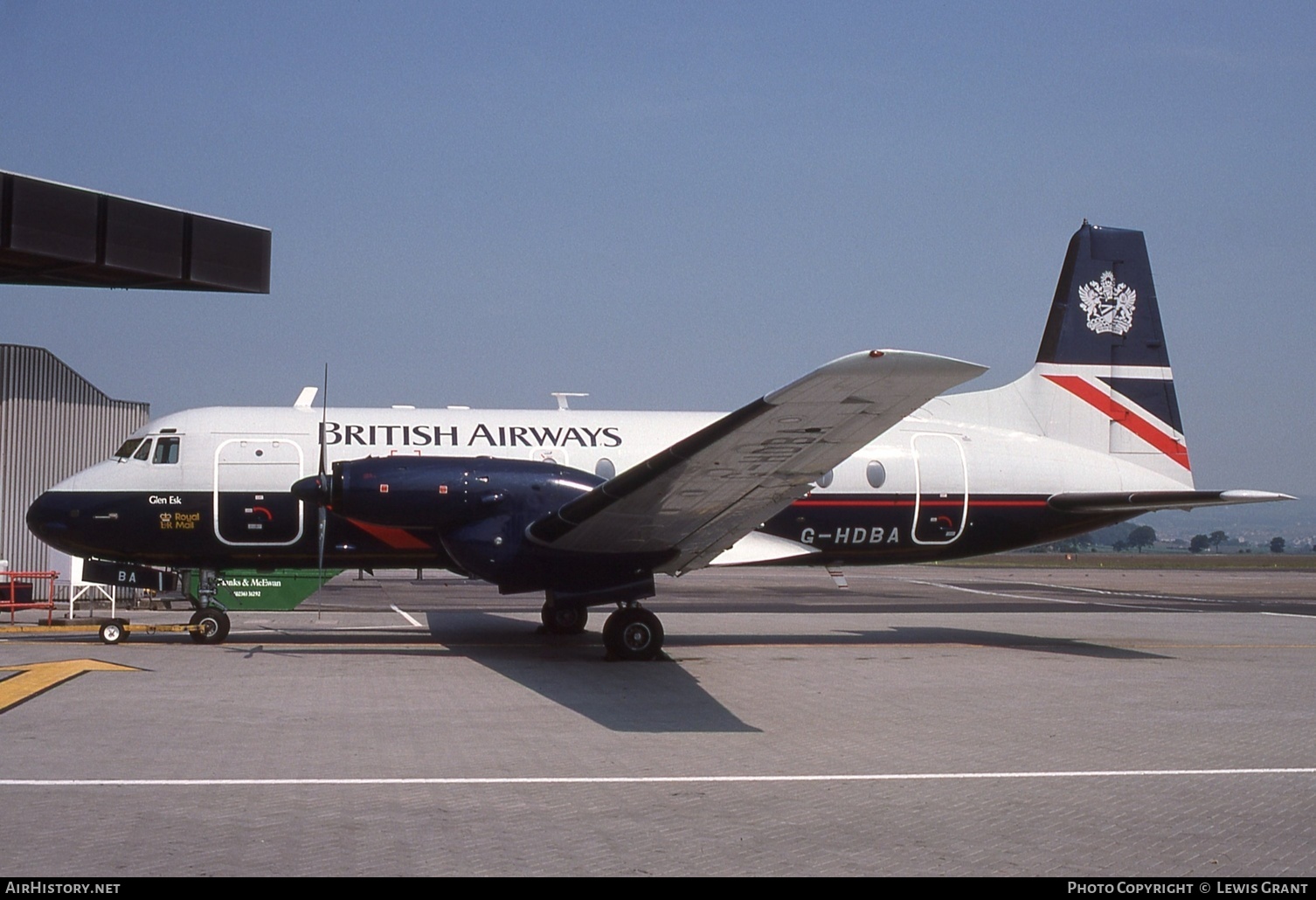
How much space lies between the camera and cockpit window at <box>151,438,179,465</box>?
1641cm

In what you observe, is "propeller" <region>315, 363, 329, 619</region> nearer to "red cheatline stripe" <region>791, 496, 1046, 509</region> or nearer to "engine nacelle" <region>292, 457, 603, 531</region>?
"engine nacelle" <region>292, 457, 603, 531</region>

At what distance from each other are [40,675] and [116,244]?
373 inches

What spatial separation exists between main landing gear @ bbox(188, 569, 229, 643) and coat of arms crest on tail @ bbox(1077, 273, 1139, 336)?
47.2 feet

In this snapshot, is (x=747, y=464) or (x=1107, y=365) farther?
(x=1107, y=365)

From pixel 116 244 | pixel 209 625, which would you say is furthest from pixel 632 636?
pixel 116 244

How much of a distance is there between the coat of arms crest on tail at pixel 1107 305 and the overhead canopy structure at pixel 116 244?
14.9 m

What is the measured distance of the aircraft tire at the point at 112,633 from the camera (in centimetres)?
Answer: 1638

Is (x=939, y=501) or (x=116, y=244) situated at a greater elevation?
(x=116, y=244)

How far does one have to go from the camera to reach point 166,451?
16.5 metres

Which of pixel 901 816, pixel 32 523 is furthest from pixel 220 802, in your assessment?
pixel 32 523

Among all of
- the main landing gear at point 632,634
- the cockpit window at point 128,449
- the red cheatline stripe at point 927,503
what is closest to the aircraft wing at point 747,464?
the main landing gear at point 632,634

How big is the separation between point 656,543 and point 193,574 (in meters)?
7.25

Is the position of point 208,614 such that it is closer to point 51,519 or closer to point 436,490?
point 51,519
